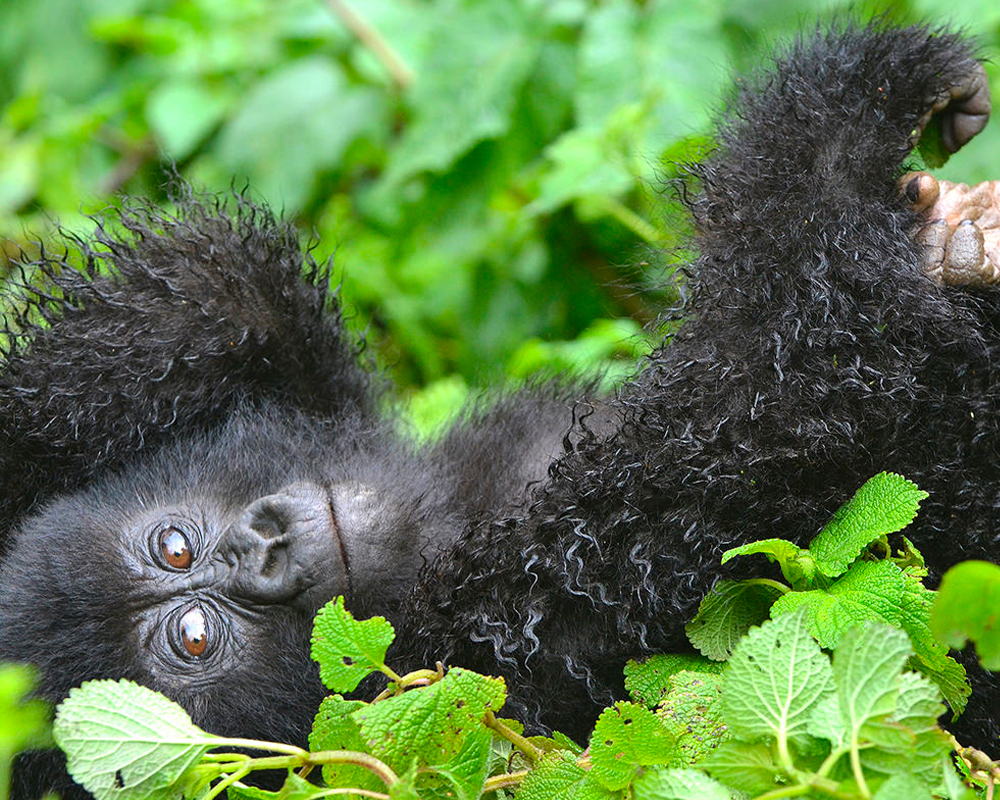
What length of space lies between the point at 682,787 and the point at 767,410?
74cm

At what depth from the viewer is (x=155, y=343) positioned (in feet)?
7.85

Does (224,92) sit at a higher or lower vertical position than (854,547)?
higher

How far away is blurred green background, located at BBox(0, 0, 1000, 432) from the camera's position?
135 inches

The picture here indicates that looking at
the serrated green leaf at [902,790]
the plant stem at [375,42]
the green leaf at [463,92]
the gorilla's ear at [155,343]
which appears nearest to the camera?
the serrated green leaf at [902,790]

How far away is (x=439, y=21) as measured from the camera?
427 centimetres

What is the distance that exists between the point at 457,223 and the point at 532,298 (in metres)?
0.39

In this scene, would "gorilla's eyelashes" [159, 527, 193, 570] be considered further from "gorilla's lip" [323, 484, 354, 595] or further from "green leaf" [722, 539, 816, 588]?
"green leaf" [722, 539, 816, 588]

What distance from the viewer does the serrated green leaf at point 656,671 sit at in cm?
182

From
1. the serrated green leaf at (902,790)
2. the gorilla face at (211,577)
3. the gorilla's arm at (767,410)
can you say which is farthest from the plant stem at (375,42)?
the serrated green leaf at (902,790)

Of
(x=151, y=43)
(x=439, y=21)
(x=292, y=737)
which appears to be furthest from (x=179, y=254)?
(x=151, y=43)

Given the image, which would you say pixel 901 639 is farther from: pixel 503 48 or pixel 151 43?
pixel 151 43

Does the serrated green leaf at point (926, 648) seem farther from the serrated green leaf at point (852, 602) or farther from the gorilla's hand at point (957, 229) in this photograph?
the gorilla's hand at point (957, 229)

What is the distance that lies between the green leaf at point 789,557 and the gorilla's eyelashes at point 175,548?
3.50 feet

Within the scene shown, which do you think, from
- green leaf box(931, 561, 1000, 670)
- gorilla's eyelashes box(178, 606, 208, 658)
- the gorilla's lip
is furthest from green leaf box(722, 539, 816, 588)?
gorilla's eyelashes box(178, 606, 208, 658)
